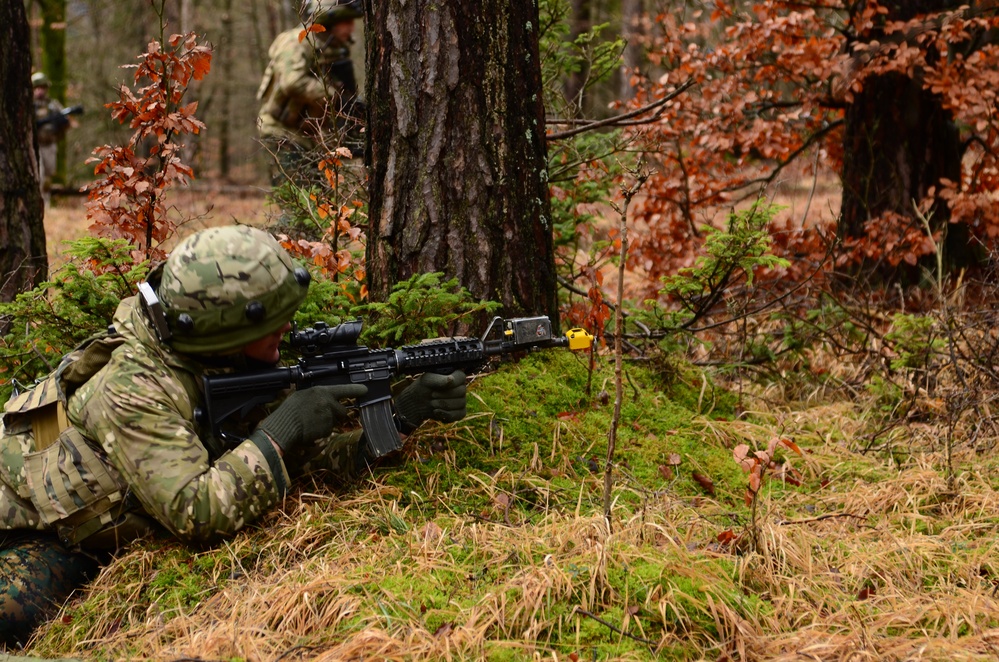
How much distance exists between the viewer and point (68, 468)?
3.31 meters

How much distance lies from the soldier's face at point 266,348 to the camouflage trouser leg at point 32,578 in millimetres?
1062

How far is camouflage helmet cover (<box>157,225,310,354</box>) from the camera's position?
10.3 ft

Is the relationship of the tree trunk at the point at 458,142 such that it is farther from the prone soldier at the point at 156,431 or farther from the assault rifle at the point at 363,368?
the prone soldier at the point at 156,431

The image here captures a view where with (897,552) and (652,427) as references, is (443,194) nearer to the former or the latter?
(652,427)

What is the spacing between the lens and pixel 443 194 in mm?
4043

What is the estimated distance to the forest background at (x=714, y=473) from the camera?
277 cm

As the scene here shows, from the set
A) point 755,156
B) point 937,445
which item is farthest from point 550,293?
point 755,156

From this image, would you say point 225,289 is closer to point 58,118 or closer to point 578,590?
point 578,590

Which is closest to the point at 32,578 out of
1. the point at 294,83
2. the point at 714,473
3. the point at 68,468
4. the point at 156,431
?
the point at 68,468

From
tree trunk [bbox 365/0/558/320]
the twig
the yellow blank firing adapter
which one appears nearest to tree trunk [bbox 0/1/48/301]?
tree trunk [bbox 365/0/558/320]

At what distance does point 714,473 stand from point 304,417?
1923 millimetres

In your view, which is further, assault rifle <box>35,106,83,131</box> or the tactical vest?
assault rifle <box>35,106,83,131</box>

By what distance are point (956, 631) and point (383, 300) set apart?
275cm

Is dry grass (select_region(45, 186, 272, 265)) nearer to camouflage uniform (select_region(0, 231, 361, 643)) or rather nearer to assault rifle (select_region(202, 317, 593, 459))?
camouflage uniform (select_region(0, 231, 361, 643))
